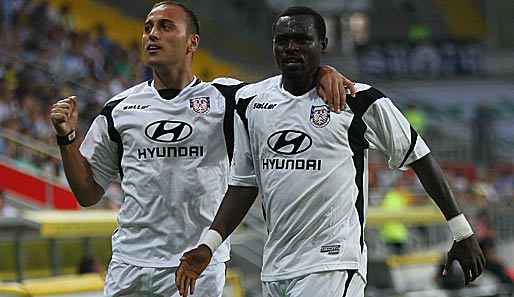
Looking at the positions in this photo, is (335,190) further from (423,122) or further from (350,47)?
(350,47)

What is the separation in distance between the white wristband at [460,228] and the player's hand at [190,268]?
45.9 inches

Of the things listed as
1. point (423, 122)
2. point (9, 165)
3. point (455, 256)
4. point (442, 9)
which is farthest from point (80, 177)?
point (442, 9)

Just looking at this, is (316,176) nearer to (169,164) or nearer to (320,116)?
(320,116)

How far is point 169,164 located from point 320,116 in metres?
0.97

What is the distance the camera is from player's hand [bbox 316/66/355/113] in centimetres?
541

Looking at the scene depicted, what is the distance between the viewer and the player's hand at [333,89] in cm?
541

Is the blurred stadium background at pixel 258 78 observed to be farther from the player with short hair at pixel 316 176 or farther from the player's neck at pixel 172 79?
the player with short hair at pixel 316 176

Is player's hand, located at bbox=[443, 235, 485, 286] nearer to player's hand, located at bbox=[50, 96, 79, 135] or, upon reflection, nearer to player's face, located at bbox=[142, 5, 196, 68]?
player's face, located at bbox=[142, 5, 196, 68]

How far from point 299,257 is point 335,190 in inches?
13.9

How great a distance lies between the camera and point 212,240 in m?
5.61

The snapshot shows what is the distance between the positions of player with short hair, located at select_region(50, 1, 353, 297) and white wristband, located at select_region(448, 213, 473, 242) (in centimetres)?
127

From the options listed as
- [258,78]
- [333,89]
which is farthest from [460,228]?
[258,78]

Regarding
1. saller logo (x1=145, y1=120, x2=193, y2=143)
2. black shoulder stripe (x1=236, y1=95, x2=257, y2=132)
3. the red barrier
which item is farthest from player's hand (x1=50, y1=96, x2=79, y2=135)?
the red barrier

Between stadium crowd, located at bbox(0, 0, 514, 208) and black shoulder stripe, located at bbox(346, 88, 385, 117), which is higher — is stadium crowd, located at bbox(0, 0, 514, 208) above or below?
above
